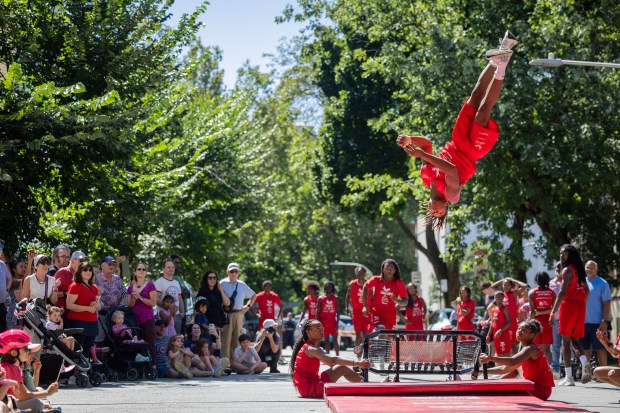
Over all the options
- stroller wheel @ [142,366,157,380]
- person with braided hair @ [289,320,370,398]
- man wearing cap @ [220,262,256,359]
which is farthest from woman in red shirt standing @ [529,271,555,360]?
stroller wheel @ [142,366,157,380]

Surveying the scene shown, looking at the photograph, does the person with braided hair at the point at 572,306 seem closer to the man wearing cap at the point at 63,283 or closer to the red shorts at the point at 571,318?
the red shorts at the point at 571,318

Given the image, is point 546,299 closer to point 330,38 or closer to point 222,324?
point 222,324

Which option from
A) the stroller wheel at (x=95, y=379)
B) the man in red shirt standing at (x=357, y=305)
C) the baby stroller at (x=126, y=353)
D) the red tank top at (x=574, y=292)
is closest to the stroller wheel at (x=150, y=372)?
the baby stroller at (x=126, y=353)

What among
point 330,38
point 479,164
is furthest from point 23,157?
point 330,38

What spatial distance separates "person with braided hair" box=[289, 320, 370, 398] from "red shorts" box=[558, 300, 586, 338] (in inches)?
202

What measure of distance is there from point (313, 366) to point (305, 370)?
12 cm

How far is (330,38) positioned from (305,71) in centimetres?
786

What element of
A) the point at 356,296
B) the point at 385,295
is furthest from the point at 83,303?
the point at 356,296

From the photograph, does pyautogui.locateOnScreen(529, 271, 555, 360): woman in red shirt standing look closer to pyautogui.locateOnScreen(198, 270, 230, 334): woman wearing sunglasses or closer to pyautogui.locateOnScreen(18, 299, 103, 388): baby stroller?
pyautogui.locateOnScreen(198, 270, 230, 334): woman wearing sunglasses

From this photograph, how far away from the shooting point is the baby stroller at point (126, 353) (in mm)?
18672

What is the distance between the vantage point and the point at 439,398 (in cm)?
1062

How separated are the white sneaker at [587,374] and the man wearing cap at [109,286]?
26.3ft

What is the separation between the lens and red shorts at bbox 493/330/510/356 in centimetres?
2034

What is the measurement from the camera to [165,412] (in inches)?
490
